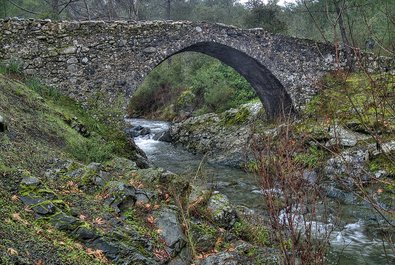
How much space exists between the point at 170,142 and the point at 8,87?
12002 mm

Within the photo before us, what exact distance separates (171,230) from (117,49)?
25.5ft

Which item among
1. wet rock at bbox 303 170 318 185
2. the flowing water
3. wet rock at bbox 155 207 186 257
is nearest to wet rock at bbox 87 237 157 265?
wet rock at bbox 155 207 186 257

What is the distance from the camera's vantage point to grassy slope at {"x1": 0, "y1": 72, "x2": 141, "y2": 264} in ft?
12.2

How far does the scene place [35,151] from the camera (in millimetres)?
6305

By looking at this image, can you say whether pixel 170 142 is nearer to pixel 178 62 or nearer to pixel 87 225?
pixel 178 62

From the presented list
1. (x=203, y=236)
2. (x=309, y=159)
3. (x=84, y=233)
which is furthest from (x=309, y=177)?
(x=84, y=233)

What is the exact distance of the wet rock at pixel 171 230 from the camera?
199 inches

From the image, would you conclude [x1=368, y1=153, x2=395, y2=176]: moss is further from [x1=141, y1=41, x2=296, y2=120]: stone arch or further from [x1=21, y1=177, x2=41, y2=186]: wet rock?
[x1=21, y1=177, x2=41, y2=186]: wet rock

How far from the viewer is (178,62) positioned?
31703 mm

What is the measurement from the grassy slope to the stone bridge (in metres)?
0.75

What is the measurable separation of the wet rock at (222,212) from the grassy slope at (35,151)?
2529 mm

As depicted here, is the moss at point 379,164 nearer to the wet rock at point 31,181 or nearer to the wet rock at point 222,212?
the wet rock at point 222,212

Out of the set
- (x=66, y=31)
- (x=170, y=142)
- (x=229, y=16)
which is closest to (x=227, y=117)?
(x=170, y=142)

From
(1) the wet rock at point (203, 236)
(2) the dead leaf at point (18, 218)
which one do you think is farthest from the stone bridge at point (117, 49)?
(2) the dead leaf at point (18, 218)
